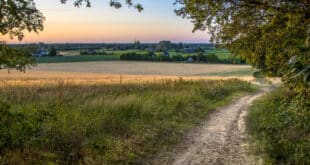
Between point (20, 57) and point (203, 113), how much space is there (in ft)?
45.0

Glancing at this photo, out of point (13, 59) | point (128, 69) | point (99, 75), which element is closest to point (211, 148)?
point (13, 59)

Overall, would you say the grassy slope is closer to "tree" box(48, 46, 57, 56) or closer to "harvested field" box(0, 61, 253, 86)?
"harvested field" box(0, 61, 253, 86)

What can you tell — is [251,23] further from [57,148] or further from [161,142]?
[57,148]

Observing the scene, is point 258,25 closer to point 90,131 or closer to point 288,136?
point 288,136

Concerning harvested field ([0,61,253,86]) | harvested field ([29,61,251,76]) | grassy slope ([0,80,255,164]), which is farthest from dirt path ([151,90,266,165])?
harvested field ([29,61,251,76])

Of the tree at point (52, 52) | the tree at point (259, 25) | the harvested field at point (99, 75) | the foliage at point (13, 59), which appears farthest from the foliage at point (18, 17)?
the tree at point (52, 52)

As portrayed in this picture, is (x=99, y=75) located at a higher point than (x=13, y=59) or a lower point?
lower

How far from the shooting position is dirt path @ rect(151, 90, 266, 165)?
31.1 ft

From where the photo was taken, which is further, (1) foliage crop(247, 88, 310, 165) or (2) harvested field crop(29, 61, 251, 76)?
(2) harvested field crop(29, 61, 251, 76)

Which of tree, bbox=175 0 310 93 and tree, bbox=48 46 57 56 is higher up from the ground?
tree, bbox=175 0 310 93

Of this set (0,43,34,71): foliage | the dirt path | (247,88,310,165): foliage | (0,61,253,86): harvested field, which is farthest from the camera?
(0,61,253,86): harvested field

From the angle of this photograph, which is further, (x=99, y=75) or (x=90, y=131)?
(x=99, y=75)

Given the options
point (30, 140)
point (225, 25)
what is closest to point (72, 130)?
point (30, 140)

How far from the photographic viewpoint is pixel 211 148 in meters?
10.9
